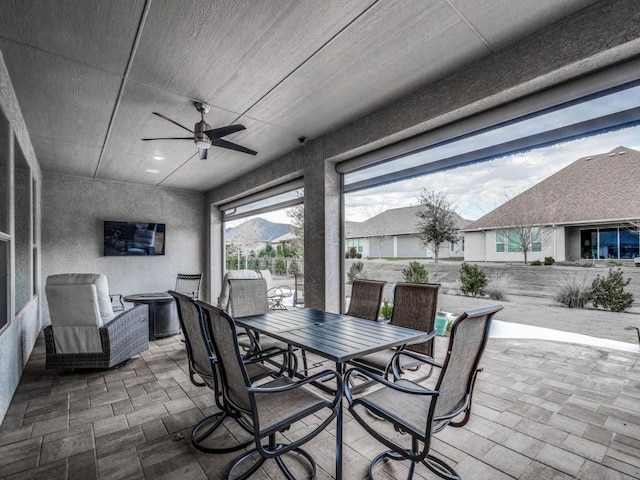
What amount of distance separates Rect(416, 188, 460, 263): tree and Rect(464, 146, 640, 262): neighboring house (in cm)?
37

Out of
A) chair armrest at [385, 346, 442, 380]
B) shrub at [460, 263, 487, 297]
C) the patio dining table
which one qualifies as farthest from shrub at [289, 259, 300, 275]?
chair armrest at [385, 346, 442, 380]

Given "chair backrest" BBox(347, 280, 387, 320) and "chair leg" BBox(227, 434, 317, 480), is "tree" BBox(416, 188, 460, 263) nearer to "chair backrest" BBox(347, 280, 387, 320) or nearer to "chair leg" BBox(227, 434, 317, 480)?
"chair backrest" BBox(347, 280, 387, 320)

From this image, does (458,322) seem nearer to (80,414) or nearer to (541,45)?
(541,45)

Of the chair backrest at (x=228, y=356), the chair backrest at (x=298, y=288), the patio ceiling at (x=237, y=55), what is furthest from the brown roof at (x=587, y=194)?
the chair backrest at (x=298, y=288)

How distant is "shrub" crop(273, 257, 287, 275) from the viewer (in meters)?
6.81

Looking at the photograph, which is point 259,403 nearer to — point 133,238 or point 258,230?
point 258,230

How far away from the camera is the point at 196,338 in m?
2.12

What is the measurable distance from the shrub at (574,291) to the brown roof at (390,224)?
3.64 feet

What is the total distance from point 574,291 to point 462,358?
7.46ft

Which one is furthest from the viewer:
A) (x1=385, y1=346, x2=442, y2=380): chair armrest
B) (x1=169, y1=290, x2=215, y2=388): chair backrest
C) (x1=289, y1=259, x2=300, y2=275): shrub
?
(x1=289, y1=259, x2=300, y2=275): shrub

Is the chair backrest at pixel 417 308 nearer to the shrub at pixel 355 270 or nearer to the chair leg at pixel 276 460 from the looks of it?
the chair leg at pixel 276 460

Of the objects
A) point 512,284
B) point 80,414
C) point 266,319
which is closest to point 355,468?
point 266,319

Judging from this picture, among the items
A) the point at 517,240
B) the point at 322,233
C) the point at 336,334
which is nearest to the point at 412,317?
the point at 336,334

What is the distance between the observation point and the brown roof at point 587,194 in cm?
265
